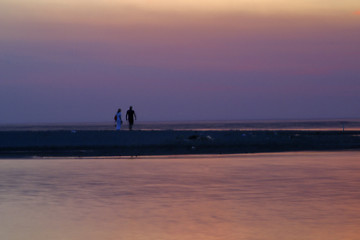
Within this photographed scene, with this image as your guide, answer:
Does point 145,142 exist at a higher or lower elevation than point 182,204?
higher

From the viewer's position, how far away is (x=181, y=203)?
11.3 meters

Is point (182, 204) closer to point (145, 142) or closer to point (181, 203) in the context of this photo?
point (181, 203)

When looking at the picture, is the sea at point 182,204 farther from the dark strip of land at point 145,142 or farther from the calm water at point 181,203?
the dark strip of land at point 145,142

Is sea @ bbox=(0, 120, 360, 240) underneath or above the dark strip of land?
underneath

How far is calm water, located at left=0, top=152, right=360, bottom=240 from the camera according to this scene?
28.2 feet

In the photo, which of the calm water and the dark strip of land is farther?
the dark strip of land

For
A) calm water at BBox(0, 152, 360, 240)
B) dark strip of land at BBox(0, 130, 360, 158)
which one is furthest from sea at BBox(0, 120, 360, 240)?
dark strip of land at BBox(0, 130, 360, 158)

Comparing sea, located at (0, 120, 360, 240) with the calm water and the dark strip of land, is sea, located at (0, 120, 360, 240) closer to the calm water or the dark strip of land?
the calm water

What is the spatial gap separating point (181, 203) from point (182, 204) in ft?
0.39

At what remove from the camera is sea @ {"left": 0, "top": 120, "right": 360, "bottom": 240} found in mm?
8602

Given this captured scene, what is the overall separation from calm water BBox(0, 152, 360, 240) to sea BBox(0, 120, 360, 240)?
0.01m

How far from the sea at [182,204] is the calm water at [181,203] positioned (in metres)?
0.01

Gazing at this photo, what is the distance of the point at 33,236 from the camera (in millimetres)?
8367

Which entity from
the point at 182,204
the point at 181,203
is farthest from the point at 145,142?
the point at 182,204
